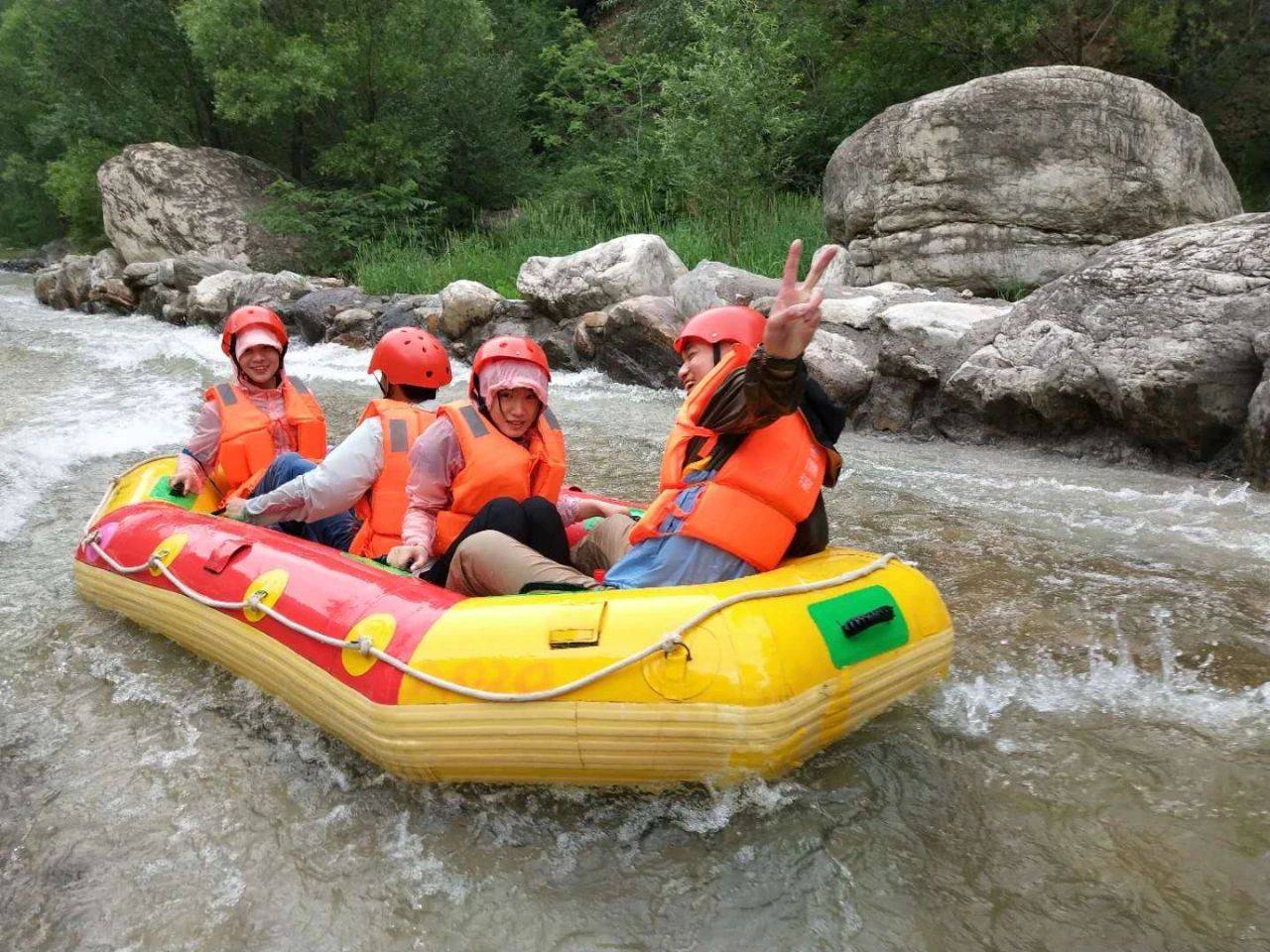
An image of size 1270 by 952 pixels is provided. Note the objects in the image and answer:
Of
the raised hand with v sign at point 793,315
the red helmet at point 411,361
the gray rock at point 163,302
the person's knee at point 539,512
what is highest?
the raised hand with v sign at point 793,315

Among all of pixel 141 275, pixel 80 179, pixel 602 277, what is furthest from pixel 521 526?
pixel 80 179

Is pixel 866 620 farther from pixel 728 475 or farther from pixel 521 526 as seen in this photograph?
pixel 521 526

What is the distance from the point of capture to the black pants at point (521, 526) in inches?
123

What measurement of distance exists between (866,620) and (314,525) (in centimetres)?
232

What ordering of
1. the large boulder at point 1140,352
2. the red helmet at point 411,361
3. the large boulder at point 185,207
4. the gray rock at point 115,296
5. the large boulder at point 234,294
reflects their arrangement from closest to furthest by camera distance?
the red helmet at point 411,361, the large boulder at point 1140,352, the large boulder at point 234,294, the gray rock at point 115,296, the large boulder at point 185,207

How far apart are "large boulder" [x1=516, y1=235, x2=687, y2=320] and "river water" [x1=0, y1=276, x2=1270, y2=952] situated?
5.72m

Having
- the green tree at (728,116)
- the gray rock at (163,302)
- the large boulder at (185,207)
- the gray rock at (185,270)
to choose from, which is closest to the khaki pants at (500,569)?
the green tree at (728,116)

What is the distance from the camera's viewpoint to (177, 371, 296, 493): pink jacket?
14.0ft

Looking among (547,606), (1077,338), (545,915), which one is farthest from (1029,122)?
(545,915)

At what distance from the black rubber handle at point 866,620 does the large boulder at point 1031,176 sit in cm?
652

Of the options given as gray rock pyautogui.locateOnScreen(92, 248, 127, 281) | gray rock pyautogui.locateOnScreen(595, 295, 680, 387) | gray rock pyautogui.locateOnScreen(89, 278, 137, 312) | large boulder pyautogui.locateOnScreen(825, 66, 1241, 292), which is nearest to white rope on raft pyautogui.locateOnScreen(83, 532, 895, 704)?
gray rock pyautogui.locateOnScreen(595, 295, 680, 387)

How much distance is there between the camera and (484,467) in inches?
129

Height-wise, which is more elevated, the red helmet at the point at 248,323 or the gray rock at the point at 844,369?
the red helmet at the point at 248,323

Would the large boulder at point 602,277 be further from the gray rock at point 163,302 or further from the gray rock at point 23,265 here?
the gray rock at point 23,265
